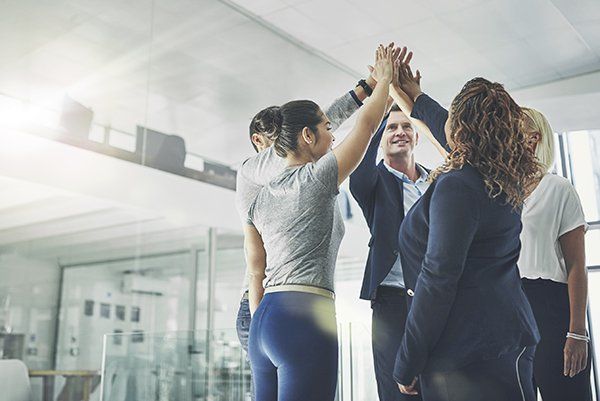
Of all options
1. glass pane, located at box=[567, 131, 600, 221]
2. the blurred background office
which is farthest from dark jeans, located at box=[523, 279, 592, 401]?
glass pane, located at box=[567, 131, 600, 221]

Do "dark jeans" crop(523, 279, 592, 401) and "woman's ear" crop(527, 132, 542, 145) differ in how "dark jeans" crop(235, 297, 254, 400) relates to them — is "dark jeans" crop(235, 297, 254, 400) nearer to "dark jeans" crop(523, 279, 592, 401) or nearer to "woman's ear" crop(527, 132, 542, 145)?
"dark jeans" crop(523, 279, 592, 401)

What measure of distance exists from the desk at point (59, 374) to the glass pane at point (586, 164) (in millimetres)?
4981

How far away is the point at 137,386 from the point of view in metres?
3.88

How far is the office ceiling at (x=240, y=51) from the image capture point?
3.76 m

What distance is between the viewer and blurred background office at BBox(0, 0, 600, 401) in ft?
11.6

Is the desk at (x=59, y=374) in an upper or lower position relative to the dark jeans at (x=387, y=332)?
lower

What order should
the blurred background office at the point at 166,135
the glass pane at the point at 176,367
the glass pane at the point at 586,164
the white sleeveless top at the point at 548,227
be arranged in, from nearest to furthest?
the white sleeveless top at the point at 548,227, the blurred background office at the point at 166,135, the glass pane at the point at 176,367, the glass pane at the point at 586,164

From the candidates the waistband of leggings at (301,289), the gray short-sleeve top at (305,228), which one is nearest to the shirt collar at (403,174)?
the gray short-sleeve top at (305,228)

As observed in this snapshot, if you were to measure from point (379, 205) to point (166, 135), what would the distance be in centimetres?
285

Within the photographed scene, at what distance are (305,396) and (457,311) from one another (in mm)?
375

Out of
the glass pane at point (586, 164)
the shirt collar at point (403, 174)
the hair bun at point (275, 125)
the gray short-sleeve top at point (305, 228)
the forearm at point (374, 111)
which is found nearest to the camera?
the gray short-sleeve top at point (305, 228)

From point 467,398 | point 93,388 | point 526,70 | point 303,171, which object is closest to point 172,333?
point 93,388

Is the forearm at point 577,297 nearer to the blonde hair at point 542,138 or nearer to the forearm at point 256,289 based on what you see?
the blonde hair at point 542,138

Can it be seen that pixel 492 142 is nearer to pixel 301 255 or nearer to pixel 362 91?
pixel 301 255
